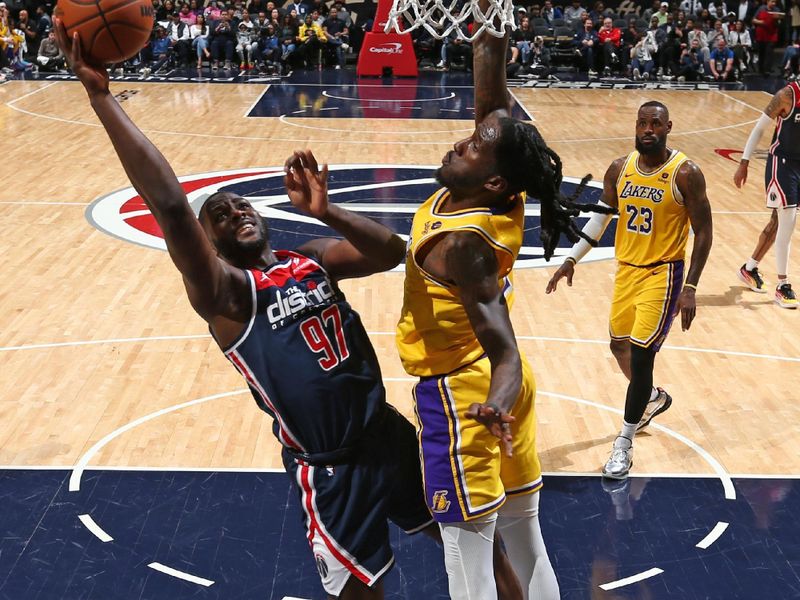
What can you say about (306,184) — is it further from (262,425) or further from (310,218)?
(310,218)

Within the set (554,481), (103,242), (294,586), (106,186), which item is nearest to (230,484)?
(294,586)

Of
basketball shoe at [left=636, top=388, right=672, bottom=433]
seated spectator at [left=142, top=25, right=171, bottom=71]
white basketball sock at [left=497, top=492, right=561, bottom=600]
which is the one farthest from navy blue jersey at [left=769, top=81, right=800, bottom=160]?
seated spectator at [left=142, top=25, right=171, bottom=71]

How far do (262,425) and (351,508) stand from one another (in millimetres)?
2614

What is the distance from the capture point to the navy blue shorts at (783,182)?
8.38 m

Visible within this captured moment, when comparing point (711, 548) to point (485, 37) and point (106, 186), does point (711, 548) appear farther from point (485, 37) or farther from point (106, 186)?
point (106, 186)

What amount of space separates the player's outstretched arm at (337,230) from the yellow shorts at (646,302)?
2.13 m

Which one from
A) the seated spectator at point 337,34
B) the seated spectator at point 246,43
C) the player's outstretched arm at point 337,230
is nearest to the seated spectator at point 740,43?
the seated spectator at point 337,34

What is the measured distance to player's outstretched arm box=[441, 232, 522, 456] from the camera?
2984 millimetres

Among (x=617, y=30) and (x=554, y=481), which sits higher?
(x=554, y=481)

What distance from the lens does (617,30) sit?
2298 centimetres

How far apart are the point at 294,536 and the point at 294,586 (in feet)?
1.37

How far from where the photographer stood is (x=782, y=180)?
842 cm

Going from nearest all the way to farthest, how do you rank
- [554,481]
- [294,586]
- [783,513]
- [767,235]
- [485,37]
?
[485,37]
[294,586]
[783,513]
[554,481]
[767,235]

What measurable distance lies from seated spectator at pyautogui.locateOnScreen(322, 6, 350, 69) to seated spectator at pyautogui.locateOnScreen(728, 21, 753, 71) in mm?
8495
